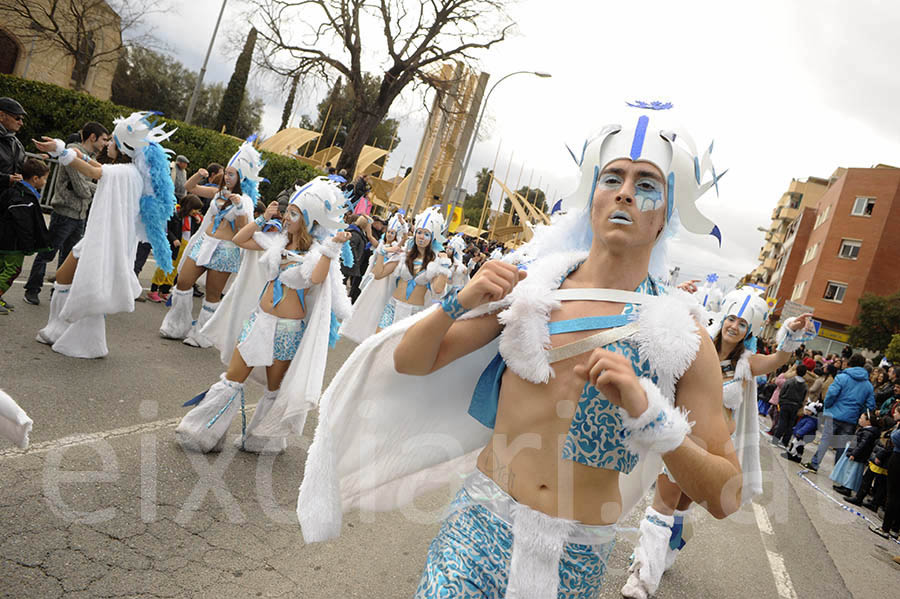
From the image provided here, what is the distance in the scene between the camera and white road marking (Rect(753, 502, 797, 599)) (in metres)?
5.29

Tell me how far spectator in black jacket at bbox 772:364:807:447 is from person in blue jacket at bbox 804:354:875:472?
132cm

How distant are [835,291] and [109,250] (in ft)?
146

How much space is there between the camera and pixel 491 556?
6.64 feet

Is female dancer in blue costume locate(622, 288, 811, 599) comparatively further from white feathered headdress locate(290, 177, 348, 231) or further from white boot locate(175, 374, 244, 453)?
white feathered headdress locate(290, 177, 348, 231)

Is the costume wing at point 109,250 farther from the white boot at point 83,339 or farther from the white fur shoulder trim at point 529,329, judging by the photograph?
the white fur shoulder trim at point 529,329

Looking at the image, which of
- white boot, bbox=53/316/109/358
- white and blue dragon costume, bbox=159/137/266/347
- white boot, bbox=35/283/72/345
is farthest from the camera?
white and blue dragon costume, bbox=159/137/266/347

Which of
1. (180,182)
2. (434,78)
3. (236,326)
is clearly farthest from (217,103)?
(236,326)

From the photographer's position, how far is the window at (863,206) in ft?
134

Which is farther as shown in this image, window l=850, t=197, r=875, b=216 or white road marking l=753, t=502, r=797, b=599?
window l=850, t=197, r=875, b=216

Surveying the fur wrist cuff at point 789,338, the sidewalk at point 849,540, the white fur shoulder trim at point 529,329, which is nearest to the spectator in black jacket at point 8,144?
the white fur shoulder trim at point 529,329

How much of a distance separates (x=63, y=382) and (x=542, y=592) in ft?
15.5

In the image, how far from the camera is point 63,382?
530 cm

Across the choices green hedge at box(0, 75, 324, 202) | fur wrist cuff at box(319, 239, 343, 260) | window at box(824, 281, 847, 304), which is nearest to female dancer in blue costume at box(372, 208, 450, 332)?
fur wrist cuff at box(319, 239, 343, 260)

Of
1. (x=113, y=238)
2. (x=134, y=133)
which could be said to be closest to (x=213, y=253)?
(x=113, y=238)
